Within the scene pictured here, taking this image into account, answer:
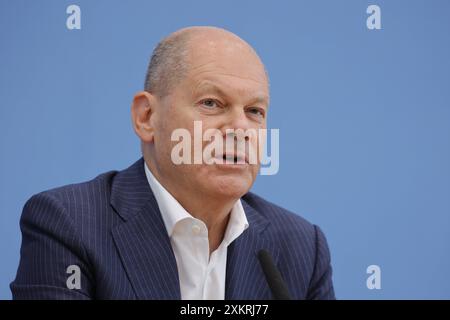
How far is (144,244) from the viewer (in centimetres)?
178

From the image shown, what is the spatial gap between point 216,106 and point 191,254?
1.37 ft

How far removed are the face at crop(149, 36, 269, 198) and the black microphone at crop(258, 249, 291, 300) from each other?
0.96ft

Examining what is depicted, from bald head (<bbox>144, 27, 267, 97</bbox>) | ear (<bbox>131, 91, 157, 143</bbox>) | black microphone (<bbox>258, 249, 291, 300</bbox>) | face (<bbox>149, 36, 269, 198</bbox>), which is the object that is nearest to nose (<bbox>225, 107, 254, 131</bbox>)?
face (<bbox>149, 36, 269, 198</bbox>)

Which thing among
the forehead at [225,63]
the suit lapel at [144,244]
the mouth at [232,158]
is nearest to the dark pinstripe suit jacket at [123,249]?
the suit lapel at [144,244]

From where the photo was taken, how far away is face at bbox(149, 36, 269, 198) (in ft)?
5.87

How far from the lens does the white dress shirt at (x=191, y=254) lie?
185 centimetres

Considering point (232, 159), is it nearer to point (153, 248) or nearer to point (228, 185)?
point (228, 185)

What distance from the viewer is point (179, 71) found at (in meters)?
1.88

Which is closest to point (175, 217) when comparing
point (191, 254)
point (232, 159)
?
point (191, 254)

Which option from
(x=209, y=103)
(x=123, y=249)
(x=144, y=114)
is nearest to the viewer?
(x=123, y=249)

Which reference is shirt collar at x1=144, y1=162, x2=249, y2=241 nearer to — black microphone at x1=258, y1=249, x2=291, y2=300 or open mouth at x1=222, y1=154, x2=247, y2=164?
open mouth at x1=222, y1=154, x2=247, y2=164

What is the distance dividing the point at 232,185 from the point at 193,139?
166 millimetres

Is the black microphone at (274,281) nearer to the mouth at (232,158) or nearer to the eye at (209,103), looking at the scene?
the mouth at (232,158)
